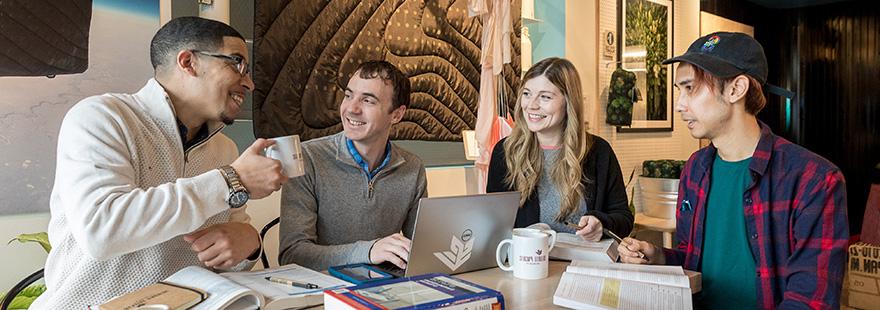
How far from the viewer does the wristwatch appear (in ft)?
4.15

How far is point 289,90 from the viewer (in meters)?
2.65

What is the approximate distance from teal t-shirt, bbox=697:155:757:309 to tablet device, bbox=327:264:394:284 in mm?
877

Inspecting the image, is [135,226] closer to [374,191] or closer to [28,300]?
[374,191]

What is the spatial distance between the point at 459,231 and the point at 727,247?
2.45ft

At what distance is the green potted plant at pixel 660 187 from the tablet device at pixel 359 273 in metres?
3.20

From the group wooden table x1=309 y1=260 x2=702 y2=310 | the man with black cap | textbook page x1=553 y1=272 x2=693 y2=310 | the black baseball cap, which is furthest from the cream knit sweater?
the black baseball cap

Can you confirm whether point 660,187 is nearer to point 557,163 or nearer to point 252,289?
point 557,163

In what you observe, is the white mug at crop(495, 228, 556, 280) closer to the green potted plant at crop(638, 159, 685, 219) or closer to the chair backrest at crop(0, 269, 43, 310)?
the chair backrest at crop(0, 269, 43, 310)

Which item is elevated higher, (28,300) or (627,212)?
(627,212)

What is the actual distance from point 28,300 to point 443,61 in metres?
2.12

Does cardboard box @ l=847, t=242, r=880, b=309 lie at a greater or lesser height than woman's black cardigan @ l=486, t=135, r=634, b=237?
lesser

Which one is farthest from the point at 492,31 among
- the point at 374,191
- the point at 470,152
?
the point at 374,191

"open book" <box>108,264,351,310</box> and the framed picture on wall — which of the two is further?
the framed picture on wall

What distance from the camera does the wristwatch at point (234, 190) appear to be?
1.26 meters
